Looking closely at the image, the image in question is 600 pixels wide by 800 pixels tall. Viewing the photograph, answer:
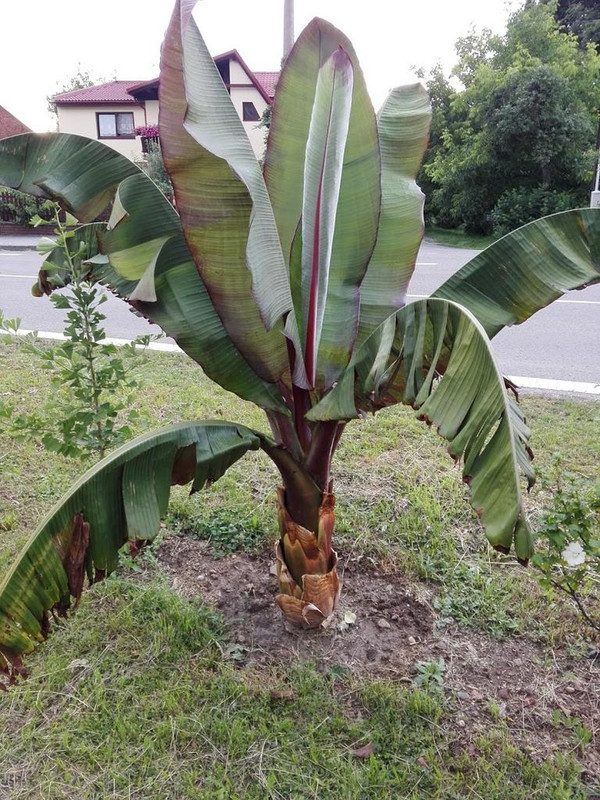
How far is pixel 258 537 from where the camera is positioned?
9.24ft

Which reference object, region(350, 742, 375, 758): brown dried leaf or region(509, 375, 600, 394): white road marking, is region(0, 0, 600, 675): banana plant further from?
region(509, 375, 600, 394): white road marking

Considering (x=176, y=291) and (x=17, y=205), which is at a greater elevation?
(x=17, y=205)

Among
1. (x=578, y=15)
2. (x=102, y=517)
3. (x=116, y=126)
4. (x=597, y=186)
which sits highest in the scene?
(x=578, y=15)

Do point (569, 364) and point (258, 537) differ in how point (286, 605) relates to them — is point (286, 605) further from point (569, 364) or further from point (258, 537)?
point (569, 364)

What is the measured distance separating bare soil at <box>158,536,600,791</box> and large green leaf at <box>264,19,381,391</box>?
3.34 feet

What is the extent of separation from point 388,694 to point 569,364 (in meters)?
4.04

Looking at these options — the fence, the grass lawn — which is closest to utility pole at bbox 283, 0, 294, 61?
the grass lawn

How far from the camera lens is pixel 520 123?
1454 cm

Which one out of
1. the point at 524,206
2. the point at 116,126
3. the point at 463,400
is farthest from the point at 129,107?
the point at 463,400

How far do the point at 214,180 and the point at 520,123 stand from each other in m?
15.5

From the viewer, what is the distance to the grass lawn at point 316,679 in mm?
A: 1725

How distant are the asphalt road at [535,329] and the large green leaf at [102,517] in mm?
3821

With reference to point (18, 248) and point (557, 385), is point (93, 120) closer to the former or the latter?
point (18, 248)

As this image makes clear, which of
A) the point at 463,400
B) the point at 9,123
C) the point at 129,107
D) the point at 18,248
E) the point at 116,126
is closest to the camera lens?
the point at 463,400
